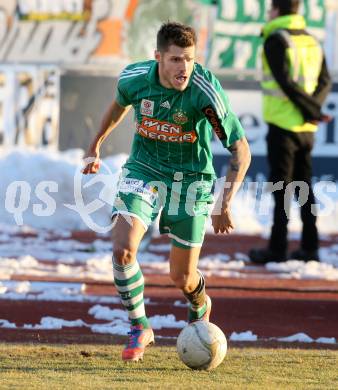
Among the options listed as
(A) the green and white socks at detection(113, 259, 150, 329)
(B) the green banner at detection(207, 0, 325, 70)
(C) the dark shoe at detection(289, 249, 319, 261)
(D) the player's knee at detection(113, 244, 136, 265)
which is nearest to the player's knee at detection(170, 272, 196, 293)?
(A) the green and white socks at detection(113, 259, 150, 329)

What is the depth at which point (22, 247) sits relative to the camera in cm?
1380

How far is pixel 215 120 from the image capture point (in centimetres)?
727

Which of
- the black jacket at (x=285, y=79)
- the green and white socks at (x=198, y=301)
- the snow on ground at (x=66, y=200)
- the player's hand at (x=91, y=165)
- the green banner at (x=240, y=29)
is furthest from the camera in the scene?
the green banner at (x=240, y=29)

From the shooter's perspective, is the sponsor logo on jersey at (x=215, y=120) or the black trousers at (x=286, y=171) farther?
the black trousers at (x=286, y=171)

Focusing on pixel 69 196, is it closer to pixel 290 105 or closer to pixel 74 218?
pixel 74 218

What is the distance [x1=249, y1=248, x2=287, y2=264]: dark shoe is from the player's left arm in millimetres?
5074

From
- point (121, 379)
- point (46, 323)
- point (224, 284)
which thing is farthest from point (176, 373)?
point (224, 284)

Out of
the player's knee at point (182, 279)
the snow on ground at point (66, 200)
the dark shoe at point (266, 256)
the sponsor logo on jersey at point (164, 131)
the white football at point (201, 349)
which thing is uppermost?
the sponsor logo on jersey at point (164, 131)

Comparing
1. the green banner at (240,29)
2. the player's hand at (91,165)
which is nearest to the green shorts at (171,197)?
the player's hand at (91,165)

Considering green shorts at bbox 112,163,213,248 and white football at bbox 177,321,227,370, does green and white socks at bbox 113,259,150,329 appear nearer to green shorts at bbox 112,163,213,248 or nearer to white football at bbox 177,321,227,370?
green shorts at bbox 112,163,213,248

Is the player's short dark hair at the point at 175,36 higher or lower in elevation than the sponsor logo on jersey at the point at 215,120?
higher

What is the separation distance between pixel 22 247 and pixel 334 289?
4.34m

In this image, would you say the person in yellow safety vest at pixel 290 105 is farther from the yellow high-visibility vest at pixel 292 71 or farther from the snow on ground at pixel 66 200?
the snow on ground at pixel 66 200

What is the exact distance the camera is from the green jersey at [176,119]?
23.9ft
